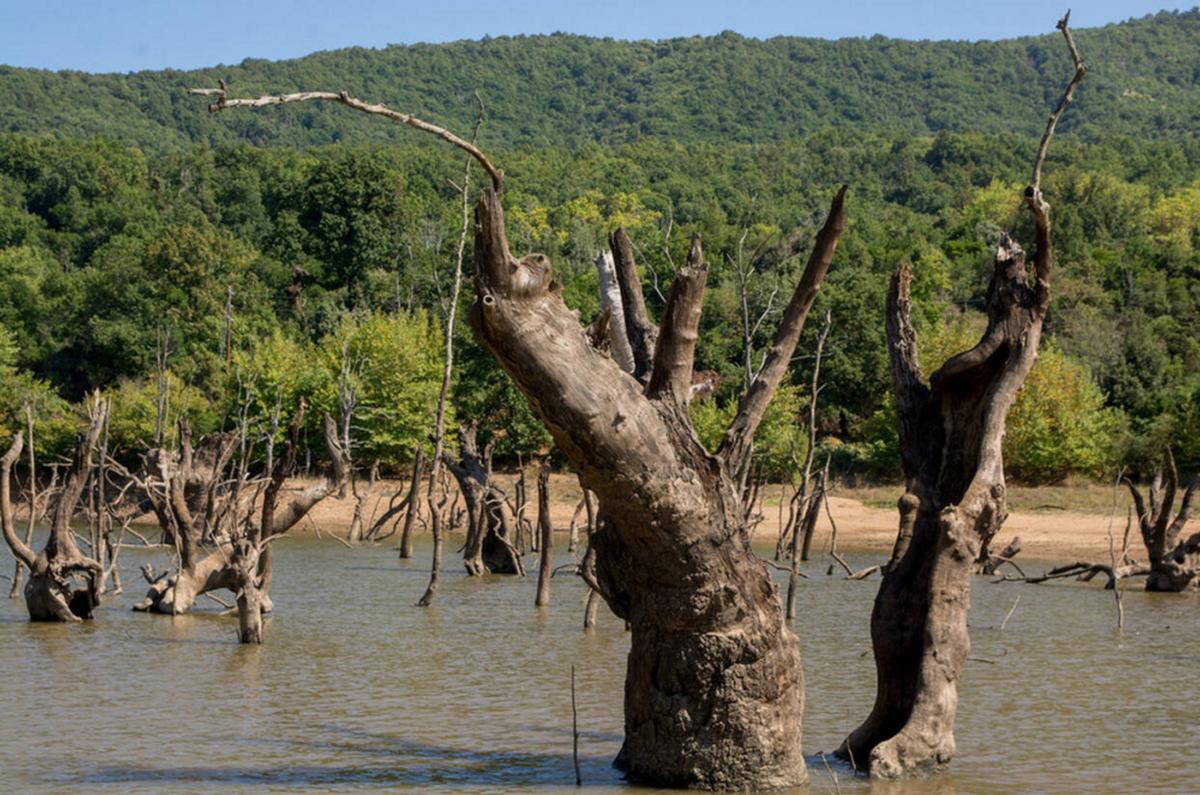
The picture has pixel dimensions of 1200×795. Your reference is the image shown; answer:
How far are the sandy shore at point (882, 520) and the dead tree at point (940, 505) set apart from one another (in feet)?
75.9

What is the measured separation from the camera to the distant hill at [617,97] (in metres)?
151

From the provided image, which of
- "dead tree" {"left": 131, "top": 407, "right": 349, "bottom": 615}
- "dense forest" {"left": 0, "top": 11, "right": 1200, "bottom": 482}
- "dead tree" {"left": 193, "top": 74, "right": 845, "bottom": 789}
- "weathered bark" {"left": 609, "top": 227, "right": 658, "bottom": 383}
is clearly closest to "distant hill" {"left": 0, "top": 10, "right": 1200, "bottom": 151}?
"dense forest" {"left": 0, "top": 11, "right": 1200, "bottom": 482}

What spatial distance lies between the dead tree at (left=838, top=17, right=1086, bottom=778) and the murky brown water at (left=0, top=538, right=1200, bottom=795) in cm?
49

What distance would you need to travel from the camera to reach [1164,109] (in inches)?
6914

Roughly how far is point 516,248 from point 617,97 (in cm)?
11656

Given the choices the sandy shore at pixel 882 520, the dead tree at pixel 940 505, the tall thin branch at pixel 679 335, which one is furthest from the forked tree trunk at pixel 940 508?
the sandy shore at pixel 882 520

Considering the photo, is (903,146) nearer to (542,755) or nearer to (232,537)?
(232,537)

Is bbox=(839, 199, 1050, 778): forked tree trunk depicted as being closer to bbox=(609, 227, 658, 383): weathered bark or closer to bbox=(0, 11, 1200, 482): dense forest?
bbox=(609, 227, 658, 383): weathered bark

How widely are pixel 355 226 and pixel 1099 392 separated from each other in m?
32.6

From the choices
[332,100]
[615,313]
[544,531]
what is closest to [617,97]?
[544,531]

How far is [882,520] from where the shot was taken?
42312mm

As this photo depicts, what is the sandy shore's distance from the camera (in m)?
36.3

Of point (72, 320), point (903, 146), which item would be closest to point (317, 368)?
point (72, 320)

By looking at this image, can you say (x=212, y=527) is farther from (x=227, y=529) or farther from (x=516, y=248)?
(x=516, y=248)
